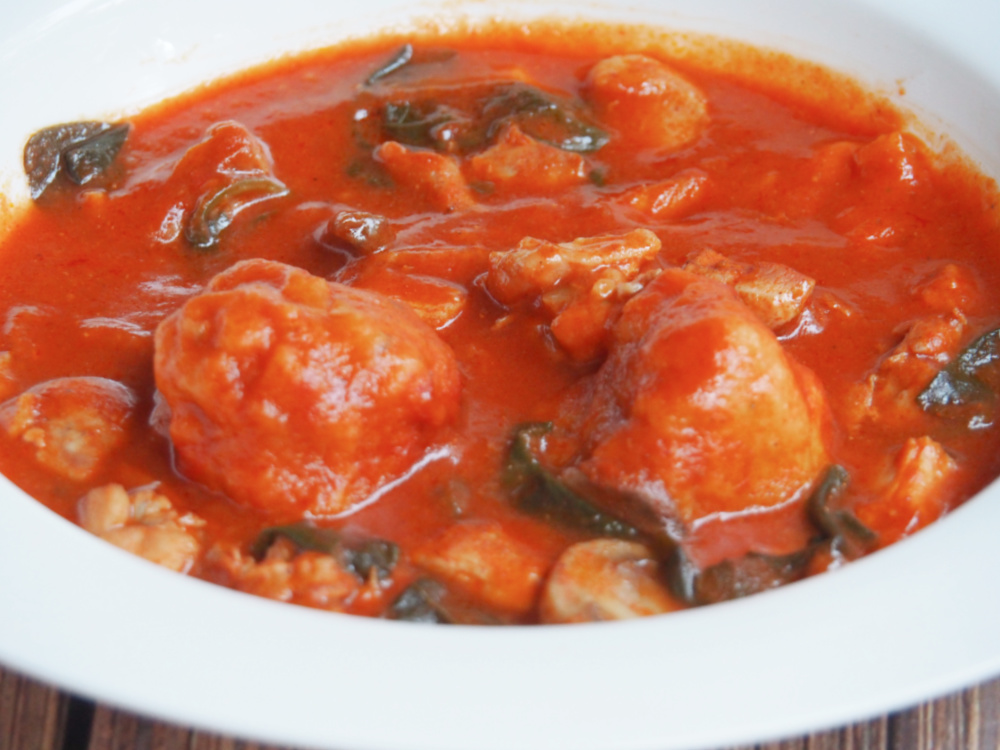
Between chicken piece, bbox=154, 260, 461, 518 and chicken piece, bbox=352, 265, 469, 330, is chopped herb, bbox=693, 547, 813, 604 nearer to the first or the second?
chicken piece, bbox=154, 260, 461, 518

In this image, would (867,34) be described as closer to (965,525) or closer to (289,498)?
(965,525)

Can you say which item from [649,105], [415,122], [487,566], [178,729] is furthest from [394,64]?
[178,729]

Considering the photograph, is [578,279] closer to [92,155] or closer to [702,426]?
[702,426]

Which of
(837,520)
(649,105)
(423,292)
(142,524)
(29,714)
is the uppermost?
(649,105)

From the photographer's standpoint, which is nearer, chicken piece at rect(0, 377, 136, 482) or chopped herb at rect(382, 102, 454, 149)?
chicken piece at rect(0, 377, 136, 482)

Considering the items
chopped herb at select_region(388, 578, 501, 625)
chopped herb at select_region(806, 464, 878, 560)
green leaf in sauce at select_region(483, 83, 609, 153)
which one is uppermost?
green leaf in sauce at select_region(483, 83, 609, 153)

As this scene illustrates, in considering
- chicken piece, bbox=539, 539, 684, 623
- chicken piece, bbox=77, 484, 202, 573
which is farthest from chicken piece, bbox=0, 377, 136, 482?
chicken piece, bbox=539, 539, 684, 623
